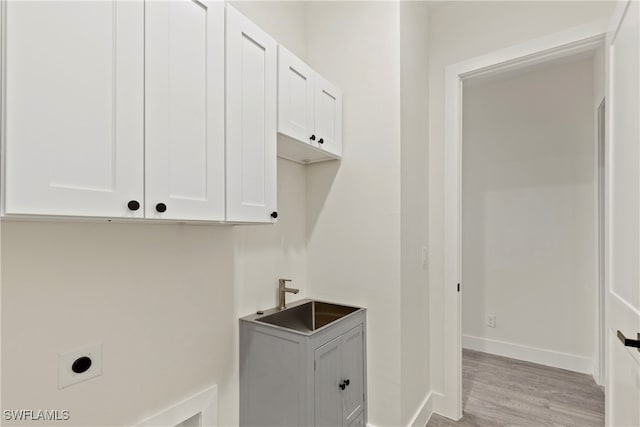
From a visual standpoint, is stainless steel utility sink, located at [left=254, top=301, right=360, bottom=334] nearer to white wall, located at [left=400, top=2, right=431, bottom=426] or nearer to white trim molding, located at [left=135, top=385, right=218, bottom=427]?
white wall, located at [left=400, top=2, right=431, bottom=426]

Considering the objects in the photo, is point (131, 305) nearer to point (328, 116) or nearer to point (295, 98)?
point (295, 98)

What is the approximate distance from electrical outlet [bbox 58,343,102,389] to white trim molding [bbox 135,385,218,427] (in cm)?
31

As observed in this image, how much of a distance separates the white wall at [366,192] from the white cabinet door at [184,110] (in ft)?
3.10

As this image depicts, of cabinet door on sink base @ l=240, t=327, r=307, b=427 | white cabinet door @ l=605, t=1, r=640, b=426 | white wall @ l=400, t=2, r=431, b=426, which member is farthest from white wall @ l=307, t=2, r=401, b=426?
white cabinet door @ l=605, t=1, r=640, b=426

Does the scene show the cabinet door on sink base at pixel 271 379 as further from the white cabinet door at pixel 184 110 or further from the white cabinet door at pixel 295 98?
the white cabinet door at pixel 295 98

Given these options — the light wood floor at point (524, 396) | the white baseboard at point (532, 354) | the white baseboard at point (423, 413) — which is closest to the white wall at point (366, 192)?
the white baseboard at point (423, 413)

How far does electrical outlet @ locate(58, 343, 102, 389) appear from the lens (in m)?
1.04

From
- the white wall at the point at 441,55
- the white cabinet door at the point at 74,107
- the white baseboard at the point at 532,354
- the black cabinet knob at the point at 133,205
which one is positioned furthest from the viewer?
the white baseboard at the point at 532,354

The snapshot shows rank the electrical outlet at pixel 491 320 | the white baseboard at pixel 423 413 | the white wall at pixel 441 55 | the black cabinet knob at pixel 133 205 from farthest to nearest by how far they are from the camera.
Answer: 1. the electrical outlet at pixel 491 320
2. the white wall at pixel 441 55
3. the white baseboard at pixel 423 413
4. the black cabinet knob at pixel 133 205

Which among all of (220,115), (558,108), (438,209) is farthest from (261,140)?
(558,108)

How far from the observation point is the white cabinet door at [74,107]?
2.42ft

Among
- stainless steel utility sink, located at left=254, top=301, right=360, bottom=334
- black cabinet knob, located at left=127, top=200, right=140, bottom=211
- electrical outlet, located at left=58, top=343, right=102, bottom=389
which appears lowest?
stainless steel utility sink, located at left=254, top=301, right=360, bottom=334

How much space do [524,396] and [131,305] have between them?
276 cm

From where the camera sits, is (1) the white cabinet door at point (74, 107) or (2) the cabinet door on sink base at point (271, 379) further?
(2) the cabinet door on sink base at point (271, 379)
